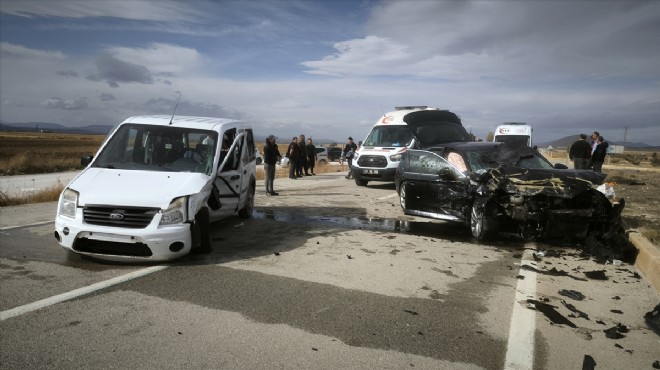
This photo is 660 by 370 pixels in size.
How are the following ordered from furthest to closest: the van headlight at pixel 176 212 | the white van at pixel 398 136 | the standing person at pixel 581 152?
the standing person at pixel 581 152 → the white van at pixel 398 136 → the van headlight at pixel 176 212

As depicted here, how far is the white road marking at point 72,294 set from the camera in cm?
413

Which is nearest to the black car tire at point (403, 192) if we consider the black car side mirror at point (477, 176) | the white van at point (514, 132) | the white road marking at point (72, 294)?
the black car side mirror at point (477, 176)

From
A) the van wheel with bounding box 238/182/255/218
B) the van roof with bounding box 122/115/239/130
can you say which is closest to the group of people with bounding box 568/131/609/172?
the van wheel with bounding box 238/182/255/218

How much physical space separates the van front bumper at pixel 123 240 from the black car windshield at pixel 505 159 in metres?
5.17

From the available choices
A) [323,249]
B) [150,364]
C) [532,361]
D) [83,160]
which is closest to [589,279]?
[532,361]

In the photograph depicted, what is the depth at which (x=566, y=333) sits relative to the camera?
4035mm

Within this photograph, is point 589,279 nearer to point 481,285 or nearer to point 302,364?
point 481,285

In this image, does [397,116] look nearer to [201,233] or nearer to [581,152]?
[581,152]

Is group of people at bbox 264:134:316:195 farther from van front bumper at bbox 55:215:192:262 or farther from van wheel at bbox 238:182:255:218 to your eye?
van front bumper at bbox 55:215:192:262

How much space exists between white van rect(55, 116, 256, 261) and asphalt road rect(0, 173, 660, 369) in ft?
1.14

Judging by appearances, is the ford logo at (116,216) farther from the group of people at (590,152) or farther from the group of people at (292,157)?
the group of people at (590,152)

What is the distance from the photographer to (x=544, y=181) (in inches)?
284

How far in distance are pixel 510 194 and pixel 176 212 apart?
484 cm

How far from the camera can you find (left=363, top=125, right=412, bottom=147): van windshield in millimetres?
16438
